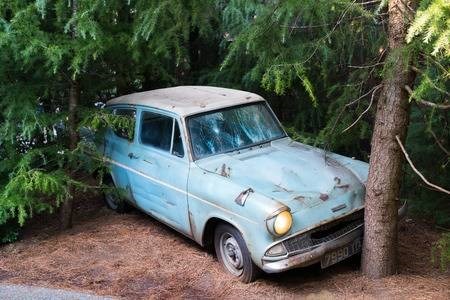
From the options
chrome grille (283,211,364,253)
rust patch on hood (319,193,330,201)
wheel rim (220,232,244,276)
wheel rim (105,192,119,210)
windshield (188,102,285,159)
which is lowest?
wheel rim (105,192,119,210)

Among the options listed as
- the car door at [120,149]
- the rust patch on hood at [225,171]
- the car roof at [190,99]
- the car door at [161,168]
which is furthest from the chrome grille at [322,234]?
the car door at [120,149]

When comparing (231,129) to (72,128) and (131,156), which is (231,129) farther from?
(72,128)

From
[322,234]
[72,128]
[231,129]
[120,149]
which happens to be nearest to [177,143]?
[231,129]

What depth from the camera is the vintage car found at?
4867 millimetres

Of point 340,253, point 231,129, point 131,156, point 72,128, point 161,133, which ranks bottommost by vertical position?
point 340,253

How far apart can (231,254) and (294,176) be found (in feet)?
3.38

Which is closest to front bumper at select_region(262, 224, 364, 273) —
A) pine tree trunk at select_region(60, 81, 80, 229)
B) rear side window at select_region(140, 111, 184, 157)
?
rear side window at select_region(140, 111, 184, 157)

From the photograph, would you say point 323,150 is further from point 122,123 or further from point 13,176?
point 13,176

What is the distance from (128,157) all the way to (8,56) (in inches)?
74.0

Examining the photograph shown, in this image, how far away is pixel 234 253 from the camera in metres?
5.32

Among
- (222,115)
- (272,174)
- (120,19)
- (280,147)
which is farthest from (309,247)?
(120,19)

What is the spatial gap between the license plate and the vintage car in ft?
0.04

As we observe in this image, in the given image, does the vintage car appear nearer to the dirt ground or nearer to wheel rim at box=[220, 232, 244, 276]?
wheel rim at box=[220, 232, 244, 276]

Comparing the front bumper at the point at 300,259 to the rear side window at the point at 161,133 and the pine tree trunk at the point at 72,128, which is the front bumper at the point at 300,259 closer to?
the rear side window at the point at 161,133
